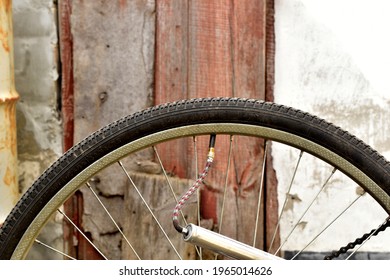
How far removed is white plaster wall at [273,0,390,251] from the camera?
11.1 feet

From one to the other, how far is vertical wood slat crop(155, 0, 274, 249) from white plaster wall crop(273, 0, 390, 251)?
95 millimetres

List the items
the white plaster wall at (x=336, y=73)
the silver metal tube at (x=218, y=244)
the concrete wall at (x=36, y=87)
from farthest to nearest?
the concrete wall at (x=36, y=87), the white plaster wall at (x=336, y=73), the silver metal tube at (x=218, y=244)

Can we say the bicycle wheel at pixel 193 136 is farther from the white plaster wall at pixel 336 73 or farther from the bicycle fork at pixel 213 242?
the white plaster wall at pixel 336 73

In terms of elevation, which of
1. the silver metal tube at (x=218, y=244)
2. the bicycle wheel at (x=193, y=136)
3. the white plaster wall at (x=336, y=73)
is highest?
the white plaster wall at (x=336, y=73)

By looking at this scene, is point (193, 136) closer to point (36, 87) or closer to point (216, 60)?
point (216, 60)

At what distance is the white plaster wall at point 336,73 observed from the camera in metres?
3.38

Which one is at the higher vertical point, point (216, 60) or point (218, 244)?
point (216, 60)

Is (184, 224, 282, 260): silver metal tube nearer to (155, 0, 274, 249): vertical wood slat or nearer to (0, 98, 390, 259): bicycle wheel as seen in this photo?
(0, 98, 390, 259): bicycle wheel

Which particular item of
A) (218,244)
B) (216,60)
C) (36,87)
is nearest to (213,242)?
(218,244)

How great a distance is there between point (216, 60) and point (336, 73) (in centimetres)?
46

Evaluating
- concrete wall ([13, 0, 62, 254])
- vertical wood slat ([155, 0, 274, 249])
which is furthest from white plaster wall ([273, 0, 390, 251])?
concrete wall ([13, 0, 62, 254])

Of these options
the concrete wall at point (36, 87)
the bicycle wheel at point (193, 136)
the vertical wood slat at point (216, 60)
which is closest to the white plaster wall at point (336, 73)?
the vertical wood slat at point (216, 60)

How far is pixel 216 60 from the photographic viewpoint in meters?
3.41

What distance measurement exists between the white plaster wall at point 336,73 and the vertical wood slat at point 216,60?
0.31 feet
